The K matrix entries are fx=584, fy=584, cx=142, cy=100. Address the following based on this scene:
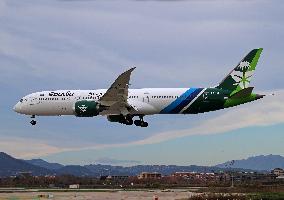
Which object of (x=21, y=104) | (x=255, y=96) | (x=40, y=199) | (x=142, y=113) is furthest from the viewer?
(x=21, y=104)

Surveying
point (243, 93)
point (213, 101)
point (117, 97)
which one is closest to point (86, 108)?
point (117, 97)

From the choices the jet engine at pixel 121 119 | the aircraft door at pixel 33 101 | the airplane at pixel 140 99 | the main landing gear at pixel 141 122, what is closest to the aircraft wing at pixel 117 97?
the airplane at pixel 140 99

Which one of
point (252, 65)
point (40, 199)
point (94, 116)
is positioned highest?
point (252, 65)

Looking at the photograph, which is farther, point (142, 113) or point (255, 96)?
A: point (142, 113)

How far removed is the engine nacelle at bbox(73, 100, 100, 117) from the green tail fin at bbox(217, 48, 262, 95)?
16.7 meters

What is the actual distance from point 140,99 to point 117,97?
4.23 meters

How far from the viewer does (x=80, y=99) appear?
79250mm

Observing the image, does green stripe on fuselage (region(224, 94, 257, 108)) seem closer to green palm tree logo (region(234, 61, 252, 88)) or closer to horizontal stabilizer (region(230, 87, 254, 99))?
horizontal stabilizer (region(230, 87, 254, 99))

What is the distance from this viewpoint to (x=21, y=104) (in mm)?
84125

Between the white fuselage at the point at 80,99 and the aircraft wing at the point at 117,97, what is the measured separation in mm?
1847

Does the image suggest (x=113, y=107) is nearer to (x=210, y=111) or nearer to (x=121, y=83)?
(x=121, y=83)

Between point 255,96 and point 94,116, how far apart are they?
68.8 ft

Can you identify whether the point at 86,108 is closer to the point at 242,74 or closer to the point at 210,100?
the point at 210,100

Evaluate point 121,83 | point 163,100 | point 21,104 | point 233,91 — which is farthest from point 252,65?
point 21,104
